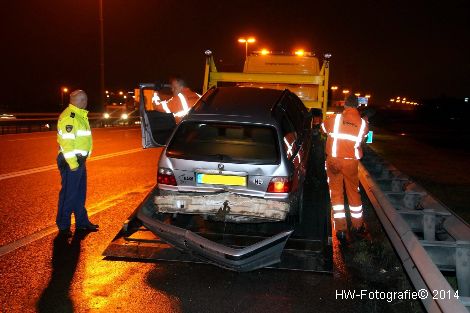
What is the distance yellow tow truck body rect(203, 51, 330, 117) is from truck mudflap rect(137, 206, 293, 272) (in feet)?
19.0

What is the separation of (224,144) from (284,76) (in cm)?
427

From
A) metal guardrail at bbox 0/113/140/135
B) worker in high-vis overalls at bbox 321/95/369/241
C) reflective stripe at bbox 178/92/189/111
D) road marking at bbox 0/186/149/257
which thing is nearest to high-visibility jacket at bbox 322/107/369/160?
worker in high-vis overalls at bbox 321/95/369/241

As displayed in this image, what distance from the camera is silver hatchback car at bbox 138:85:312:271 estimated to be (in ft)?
17.0

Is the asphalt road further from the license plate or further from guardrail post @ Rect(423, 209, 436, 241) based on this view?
the license plate

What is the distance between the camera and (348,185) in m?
6.71

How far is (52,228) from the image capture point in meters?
6.55

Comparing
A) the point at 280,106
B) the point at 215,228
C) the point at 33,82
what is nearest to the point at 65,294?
the point at 215,228

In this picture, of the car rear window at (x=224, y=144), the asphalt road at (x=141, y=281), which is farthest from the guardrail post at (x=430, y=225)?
the car rear window at (x=224, y=144)

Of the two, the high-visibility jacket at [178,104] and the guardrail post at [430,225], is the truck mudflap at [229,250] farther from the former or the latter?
the high-visibility jacket at [178,104]

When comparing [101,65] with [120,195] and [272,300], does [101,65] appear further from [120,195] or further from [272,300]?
[272,300]

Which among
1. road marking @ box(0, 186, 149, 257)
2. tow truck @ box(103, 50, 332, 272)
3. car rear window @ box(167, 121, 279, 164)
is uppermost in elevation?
car rear window @ box(167, 121, 279, 164)

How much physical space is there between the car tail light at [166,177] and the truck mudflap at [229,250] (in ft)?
2.43

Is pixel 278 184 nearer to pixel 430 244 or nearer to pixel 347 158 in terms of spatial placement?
pixel 347 158

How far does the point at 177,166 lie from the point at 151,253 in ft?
3.36
